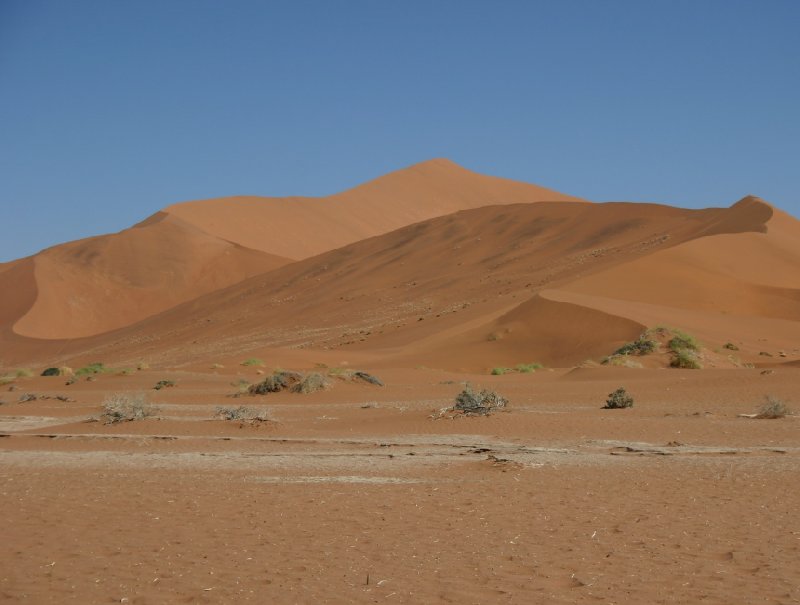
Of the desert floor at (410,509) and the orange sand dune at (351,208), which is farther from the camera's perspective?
the orange sand dune at (351,208)

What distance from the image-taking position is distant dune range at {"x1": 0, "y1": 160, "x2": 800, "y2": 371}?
36969mm

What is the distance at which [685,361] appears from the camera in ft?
91.7

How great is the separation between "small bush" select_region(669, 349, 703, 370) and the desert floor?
8.48 m

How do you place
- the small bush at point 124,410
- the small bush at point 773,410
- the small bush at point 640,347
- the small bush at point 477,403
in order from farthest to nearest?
the small bush at point 640,347, the small bush at point 124,410, the small bush at point 477,403, the small bush at point 773,410

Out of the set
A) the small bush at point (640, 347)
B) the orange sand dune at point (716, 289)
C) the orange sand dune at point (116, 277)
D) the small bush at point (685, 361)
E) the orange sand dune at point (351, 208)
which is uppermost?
the orange sand dune at point (351, 208)

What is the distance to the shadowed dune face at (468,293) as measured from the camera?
3606cm

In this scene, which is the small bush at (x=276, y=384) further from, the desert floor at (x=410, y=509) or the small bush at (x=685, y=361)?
the small bush at (x=685, y=361)

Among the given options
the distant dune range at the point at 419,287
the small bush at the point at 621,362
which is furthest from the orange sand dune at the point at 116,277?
the small bush at the point at 621,362

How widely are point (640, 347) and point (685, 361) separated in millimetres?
2417

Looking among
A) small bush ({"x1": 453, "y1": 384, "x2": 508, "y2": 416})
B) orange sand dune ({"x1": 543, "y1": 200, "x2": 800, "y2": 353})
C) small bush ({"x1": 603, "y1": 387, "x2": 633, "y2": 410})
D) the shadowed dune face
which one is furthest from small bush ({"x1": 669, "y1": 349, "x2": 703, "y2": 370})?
small bush ({"x1": 453, "y1": 384, "x2": 508, "y2": 416})

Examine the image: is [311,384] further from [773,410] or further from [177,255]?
A: [177,255]

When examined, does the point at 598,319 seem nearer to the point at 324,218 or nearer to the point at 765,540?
the point at 765,540

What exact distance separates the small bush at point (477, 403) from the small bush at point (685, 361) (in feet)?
34.6

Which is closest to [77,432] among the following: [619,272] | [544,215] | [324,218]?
[619,272]
